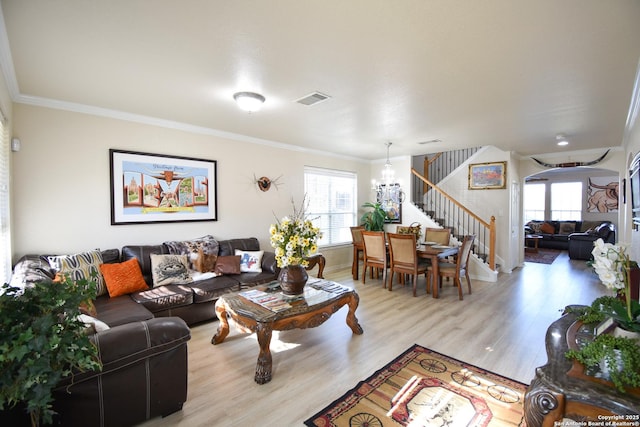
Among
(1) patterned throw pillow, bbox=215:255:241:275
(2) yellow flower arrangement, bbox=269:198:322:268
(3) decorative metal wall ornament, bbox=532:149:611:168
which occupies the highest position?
(3) decorative metal wall ornament, bbox=532:149:611:168

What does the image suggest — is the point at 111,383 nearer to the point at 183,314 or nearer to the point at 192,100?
the point at 183,314

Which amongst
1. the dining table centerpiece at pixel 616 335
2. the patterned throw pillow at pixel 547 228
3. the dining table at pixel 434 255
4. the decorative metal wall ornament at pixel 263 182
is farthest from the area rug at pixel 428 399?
the patterned throw pillow at pixel 547 228

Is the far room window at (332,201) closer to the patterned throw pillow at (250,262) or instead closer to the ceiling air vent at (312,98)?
the patterned throw pillow at (250,262)

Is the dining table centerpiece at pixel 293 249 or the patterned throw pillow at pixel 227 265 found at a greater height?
the dining table centerpiece at pixel 293 249

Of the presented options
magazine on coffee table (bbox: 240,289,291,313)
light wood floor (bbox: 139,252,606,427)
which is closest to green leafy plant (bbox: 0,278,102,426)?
light wood floor (bbox: 139,252,606,427)

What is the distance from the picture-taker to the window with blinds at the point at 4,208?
2568mm

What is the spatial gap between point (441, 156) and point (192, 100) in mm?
6267

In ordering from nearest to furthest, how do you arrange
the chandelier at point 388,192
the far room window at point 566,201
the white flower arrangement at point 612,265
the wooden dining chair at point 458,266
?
the white flower arrangement at point 612,265
the wooden dining chair at point 458,266
the chandelier at point 388,192
the far room window at point 566,201

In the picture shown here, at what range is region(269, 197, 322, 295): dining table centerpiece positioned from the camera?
9.58ft

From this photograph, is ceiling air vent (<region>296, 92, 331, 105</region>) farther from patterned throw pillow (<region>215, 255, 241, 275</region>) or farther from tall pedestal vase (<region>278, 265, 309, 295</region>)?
patterned throw pillow (<region>215, 255, 241, 275</region>)

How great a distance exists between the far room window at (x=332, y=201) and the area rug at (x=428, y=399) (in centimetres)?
376

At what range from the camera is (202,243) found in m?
4.16

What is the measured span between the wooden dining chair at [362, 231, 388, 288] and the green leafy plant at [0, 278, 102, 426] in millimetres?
4183

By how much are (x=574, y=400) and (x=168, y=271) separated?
3681 millimetres
